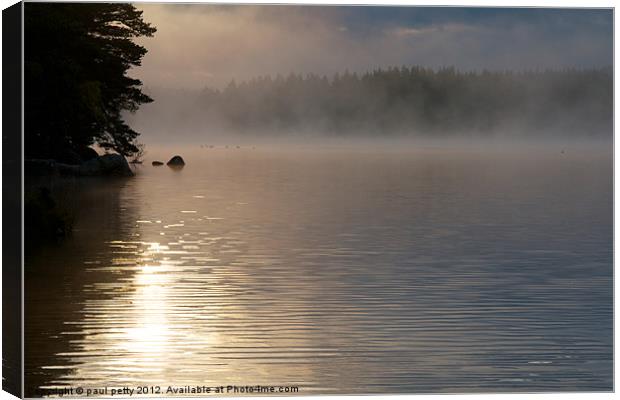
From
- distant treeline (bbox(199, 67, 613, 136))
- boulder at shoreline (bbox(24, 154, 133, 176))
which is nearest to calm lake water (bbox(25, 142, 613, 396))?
boulder at shoreline (bbox(24, 154, 133, 176))

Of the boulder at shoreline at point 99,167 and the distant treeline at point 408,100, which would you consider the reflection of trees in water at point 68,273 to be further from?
the distant treeline at point 408,100

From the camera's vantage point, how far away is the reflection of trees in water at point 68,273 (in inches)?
472

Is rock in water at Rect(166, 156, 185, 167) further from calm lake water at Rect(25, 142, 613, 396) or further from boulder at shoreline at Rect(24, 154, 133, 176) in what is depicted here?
boulder at shoreline at Rect(24, 154, 133, 176)

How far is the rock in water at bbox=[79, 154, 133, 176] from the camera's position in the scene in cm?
1514

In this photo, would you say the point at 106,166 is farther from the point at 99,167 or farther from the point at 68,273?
the point at 68,273

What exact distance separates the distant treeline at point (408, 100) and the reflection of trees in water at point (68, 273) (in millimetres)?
1554

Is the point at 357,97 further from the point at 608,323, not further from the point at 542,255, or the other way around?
the point at 608,323

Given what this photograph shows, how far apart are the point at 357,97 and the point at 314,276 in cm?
230

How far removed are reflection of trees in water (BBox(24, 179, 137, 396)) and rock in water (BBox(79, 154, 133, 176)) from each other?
0.11 metres

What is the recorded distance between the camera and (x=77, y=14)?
13984 mm

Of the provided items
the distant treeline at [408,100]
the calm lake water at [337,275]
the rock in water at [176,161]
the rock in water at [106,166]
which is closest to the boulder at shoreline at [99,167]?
the rock in water at [106,166]

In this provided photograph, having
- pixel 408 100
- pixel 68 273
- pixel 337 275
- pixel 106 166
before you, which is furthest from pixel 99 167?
pixel 408 100

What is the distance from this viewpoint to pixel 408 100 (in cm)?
1534

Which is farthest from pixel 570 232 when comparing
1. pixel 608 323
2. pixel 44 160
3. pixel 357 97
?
pixel 44 160
